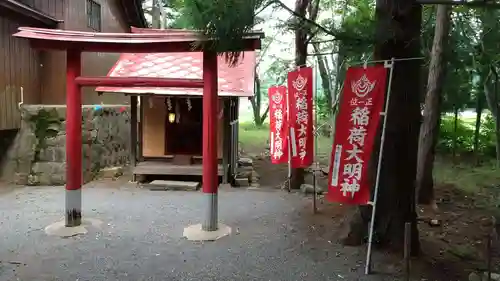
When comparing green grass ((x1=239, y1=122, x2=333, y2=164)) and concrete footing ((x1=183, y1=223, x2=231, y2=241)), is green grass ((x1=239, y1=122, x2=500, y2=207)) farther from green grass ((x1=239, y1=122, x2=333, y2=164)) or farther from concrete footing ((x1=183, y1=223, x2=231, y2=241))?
concrete footing ((x1=183, y1=223, x2=231, y2=241))

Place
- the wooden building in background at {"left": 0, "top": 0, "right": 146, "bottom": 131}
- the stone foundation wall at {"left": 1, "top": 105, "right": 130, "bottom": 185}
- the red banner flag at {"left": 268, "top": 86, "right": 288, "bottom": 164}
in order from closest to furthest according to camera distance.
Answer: the wooden building in background at {"left": 0, "top": 0, "right": 146, "bottom": 131} → the red banner flag at {"left": 268, "top": 86, "right": 288, "bottom": 164} → the stone foundation wall at {"left": 1, "top": 105, "right": 130, "bottom": 185}

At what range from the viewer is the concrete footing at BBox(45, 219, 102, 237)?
6375 millimetres

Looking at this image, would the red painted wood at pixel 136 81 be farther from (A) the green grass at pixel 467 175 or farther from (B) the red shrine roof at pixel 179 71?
(A) the green grass at pixel 467 175

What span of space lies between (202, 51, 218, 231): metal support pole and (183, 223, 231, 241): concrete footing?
0.09m

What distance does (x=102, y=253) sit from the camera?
5.60 metres

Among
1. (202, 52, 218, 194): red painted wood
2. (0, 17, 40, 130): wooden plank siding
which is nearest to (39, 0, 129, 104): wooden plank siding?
(0, 17, 40, 130): wooden plank siding

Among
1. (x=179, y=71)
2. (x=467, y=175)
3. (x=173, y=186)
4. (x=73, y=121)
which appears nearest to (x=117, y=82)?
(x=73, y=121)

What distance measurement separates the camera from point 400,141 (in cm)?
547

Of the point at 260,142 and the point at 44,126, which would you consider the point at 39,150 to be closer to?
the point at 44,126

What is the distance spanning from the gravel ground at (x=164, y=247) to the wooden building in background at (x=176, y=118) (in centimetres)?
212

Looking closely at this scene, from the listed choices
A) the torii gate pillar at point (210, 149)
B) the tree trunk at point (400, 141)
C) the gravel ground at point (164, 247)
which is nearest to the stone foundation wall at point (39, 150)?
the gravel ground at point (164, 247)

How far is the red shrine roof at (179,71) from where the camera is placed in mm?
9523

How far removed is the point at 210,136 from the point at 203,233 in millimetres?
1377

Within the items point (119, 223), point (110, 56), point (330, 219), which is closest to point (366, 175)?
point (330, 219)
